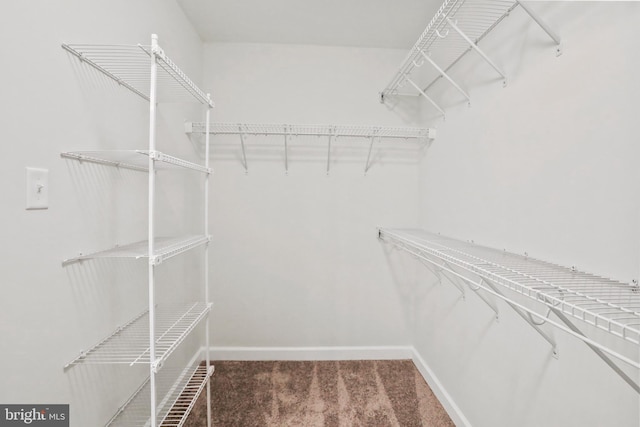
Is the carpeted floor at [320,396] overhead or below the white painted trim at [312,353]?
below

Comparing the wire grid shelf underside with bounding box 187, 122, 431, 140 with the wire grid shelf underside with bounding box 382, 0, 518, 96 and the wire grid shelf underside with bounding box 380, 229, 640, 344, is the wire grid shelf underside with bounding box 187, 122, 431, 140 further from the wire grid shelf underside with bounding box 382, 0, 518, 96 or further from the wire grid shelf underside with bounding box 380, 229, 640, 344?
the wire grid shelf underside with bounding box 380, 229, 640, 344

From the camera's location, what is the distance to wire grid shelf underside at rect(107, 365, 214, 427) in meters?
1.34

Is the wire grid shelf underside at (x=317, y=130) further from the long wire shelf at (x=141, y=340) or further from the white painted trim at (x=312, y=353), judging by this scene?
the white painted trim at (x=312, y=353)

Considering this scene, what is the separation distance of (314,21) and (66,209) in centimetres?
180

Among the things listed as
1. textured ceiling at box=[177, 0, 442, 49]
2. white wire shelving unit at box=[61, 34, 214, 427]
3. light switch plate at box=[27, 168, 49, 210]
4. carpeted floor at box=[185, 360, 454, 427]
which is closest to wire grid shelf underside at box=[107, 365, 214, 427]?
white wire shelving unit at box=[61, 34, 214, 427]

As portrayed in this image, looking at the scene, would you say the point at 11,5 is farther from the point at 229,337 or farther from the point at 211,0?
the point at 229,337

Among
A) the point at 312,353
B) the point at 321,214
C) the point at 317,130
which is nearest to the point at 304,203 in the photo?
the point at 321,214

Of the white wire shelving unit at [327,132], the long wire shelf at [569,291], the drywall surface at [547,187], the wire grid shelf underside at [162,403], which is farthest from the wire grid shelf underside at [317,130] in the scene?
the wire grid shelf underside at [162,403]

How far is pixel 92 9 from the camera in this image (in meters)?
1.13

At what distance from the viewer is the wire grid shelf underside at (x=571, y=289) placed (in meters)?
0.63

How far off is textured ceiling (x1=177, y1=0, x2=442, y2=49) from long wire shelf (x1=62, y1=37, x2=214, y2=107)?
801 mm

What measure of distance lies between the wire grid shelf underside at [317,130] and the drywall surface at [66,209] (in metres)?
0.72

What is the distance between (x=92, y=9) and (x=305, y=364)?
2.36m

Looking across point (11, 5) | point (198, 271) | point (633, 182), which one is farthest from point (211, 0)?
point (633, 182)
